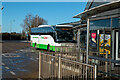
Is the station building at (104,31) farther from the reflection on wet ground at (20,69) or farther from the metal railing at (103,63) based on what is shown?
the reflection on wet ground at (20,69)

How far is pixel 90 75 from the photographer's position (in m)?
4.52

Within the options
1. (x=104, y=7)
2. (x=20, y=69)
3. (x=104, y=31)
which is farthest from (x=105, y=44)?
(x=20, y=69)

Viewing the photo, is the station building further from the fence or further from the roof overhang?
the fence

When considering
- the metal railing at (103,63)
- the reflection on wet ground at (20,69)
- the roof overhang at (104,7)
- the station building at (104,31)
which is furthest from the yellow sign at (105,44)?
the reflection on wet ground at (20,69)

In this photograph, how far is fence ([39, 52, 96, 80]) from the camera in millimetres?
4786

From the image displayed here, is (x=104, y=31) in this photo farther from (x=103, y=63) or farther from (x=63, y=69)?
(x=63, y=69)

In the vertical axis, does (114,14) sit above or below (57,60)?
above

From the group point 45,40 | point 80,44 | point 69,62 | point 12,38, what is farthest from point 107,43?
point 12,38

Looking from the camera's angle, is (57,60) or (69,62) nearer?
(69,62)

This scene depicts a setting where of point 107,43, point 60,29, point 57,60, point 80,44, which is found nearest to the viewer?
point 57,60

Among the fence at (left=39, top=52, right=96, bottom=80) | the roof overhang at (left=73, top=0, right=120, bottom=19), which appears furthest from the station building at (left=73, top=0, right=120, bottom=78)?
the fence at (left=39, top=52, right=96, bottom=80)

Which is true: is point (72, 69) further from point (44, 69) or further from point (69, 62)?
point (44, 69)

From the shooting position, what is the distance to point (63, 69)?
5.79 metres

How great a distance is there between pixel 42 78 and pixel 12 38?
86.1 metres
